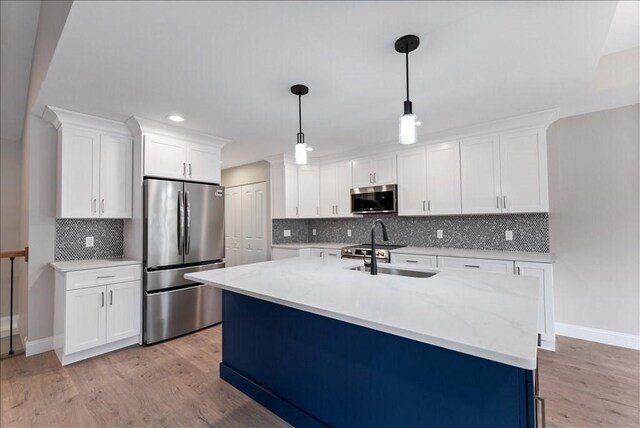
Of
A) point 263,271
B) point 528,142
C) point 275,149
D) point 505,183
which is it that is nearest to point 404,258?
point 505,183

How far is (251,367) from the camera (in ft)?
7.09

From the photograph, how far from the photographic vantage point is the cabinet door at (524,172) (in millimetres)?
3062

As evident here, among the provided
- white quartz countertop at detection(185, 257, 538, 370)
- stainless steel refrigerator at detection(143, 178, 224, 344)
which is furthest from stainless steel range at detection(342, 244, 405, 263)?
stainless steel refrigerator at detection(143, 178, 224, 344)

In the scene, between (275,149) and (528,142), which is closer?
(528,142)

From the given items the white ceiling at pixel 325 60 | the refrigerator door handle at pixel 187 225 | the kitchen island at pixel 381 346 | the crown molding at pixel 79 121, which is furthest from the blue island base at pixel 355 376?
the crown molding at pixel 79 121

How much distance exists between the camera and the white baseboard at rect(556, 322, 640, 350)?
9.45 feet

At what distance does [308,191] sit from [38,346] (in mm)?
3745

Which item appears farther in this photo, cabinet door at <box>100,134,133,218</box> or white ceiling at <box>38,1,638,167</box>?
cabinet door at <box>100,134,133,218</box>

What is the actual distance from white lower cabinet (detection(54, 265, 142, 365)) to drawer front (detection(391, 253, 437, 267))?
9.75ft

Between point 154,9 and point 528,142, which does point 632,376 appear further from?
point 154,9

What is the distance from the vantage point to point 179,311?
334 cm

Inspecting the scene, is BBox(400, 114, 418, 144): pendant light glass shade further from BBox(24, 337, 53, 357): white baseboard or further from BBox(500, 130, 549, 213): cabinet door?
BBox(24, 337, 53, 357): white baseboard

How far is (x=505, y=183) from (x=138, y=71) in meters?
3.64

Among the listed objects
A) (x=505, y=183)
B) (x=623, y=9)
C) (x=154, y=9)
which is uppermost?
(x=623, y=9)
